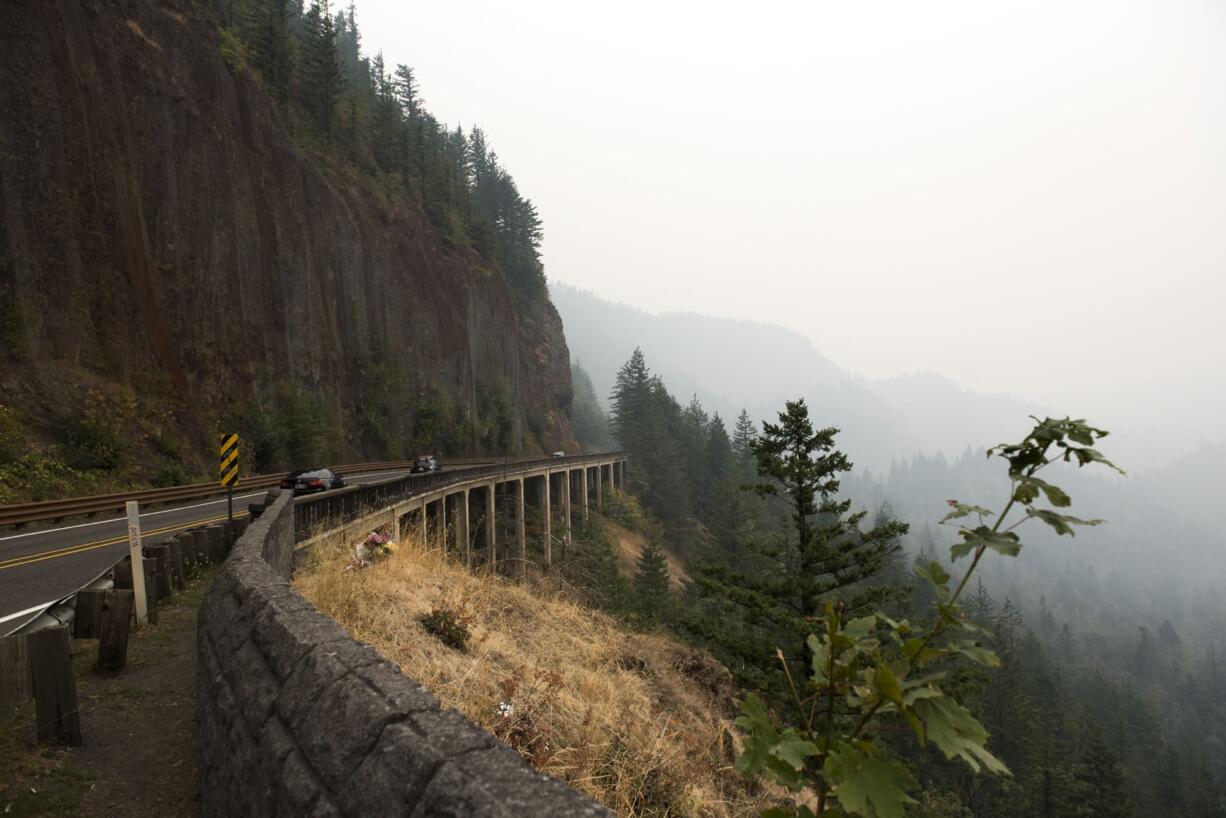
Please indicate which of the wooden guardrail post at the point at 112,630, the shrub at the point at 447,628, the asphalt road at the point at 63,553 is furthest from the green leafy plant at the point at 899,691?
the asphalt road at the point at 63,553

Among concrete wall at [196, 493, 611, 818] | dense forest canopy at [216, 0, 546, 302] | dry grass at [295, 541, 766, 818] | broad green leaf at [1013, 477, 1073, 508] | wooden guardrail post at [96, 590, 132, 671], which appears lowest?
dry grass at [295, 541, 766, 818]

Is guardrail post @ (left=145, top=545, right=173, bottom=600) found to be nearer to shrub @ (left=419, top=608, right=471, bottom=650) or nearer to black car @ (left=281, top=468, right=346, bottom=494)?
shrub @ (left=419, top=608, right=471, bottom=650)

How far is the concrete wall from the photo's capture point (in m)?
1.96

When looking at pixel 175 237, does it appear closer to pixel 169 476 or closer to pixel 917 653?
pixel 169 476

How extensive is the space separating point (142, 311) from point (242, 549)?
24.6m

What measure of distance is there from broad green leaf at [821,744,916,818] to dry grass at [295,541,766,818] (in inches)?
130

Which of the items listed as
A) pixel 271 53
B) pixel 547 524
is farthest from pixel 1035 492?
pixel 271 53

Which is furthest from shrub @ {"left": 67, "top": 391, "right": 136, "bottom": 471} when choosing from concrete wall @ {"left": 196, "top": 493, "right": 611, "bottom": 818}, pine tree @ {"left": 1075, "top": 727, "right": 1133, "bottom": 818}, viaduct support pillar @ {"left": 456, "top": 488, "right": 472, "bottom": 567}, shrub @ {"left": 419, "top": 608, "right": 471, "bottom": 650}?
pine tree @ {"left": 1075, "top": 727, "right": 1133, "bottom": 818}

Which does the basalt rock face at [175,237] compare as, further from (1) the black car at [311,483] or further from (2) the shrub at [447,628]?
(2) the shrub at [447,628]

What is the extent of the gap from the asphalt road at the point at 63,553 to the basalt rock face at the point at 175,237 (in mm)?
6668

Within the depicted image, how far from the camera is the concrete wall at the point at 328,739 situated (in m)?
1.96

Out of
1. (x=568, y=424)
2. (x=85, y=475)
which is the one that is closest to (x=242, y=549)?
(x=85, y=475)

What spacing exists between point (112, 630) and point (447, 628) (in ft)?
10.8

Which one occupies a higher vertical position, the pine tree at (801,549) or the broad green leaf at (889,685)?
the broad green leaf at (889,685)
